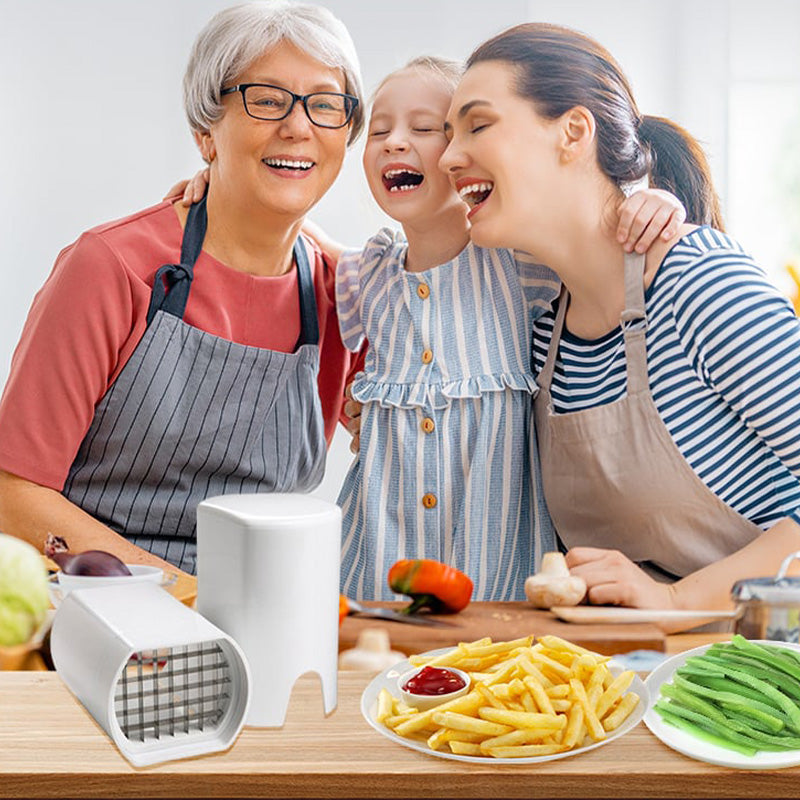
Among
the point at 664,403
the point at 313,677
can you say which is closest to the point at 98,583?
the point at 313,677

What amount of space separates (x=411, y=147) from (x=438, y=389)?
262mm

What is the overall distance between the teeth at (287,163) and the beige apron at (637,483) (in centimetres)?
39

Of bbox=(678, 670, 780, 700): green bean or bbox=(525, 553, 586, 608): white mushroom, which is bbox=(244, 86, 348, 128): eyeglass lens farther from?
bbox=(678, 670, 780, 700): green bean

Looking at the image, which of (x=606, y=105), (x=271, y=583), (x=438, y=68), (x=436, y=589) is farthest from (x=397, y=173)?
(x=271, y=583)

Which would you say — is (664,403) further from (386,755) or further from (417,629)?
(386,755)

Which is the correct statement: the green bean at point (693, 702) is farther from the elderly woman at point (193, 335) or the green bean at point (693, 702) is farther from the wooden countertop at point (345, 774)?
the elderly woman at point (193, 335)

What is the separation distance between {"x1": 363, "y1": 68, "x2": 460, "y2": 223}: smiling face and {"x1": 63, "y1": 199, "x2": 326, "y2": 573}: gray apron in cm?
24

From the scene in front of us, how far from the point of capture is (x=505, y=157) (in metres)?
1.03

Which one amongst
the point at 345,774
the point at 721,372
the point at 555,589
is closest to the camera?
Answer: the point at 345,774

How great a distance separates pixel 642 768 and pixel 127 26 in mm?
1058

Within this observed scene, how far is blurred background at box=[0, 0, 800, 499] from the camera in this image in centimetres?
125

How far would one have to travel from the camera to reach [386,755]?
2.01ft

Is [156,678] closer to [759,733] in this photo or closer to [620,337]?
[759,733]

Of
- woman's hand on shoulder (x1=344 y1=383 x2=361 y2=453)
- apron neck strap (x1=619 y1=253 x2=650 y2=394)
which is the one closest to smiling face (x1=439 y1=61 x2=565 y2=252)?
apron neck strap (x1=619 y1=253 x2=650 y2=394)
